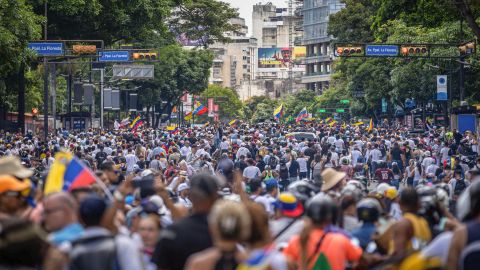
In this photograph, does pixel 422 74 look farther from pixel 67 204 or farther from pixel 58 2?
pixel 67 204

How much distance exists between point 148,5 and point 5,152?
24722mm

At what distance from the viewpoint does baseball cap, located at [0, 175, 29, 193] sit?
9.76 metres

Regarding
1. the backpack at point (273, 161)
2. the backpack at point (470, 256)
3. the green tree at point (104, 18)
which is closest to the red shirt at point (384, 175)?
the backpack at point (273, 161)

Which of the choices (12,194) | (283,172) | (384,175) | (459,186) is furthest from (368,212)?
(283,172)

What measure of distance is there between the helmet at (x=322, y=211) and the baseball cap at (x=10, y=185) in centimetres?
236

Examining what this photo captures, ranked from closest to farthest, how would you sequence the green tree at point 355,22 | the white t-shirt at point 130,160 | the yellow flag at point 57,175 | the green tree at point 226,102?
the yellow flag at point 57,175 → the white t-shirt at point 130,160 → the green tree at point 355,22 → the green tree at point 226,102

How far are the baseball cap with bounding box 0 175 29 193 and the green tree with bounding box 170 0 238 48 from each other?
77850 mm

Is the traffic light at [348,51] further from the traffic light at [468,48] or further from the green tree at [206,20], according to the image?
the green tree at [206,20]

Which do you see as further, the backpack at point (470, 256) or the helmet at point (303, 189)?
the helmet at point (303, 189)

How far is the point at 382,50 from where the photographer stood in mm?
46250

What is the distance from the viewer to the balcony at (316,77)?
18462 cm

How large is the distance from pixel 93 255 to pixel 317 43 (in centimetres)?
17927

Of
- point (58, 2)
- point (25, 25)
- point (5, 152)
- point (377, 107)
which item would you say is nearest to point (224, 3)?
point (377, 107)

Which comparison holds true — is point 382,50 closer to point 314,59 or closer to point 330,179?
point 330,179
